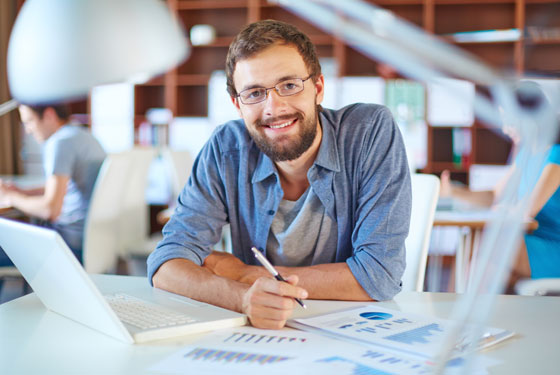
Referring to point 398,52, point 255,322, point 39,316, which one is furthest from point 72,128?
point 398,52

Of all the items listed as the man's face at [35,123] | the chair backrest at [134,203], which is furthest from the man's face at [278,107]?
the man's face at [35,123]

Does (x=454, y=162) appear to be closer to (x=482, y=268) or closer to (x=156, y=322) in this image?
(x=156, y=322)

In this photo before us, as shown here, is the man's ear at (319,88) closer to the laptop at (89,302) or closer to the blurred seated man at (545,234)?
the laptop at (89,302)

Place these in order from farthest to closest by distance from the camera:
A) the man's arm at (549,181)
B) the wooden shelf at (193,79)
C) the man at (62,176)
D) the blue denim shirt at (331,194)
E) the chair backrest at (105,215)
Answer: the wooden shelf at (193,79), the man at (62,176), the chair backrest at (105,215), the man's arm at (549,181), the blue denim shirt at (331,194)

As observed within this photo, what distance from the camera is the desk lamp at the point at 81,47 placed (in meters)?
0.70

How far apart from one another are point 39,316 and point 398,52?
3.09ft

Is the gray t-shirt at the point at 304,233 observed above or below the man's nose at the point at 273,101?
below

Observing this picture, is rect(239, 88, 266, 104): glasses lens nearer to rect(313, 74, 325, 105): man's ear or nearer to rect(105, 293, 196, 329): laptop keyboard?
rect(313, 74, 325, 105): man's ear

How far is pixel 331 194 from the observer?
144 centimetres

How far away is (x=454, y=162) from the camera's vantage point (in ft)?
16.2

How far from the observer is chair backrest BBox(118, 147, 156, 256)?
3.06m

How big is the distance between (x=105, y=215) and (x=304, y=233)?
1.60m

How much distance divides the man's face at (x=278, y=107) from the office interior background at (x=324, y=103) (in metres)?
3.02

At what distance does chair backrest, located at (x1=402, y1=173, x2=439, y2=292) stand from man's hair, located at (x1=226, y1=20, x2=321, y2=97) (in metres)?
0.42
